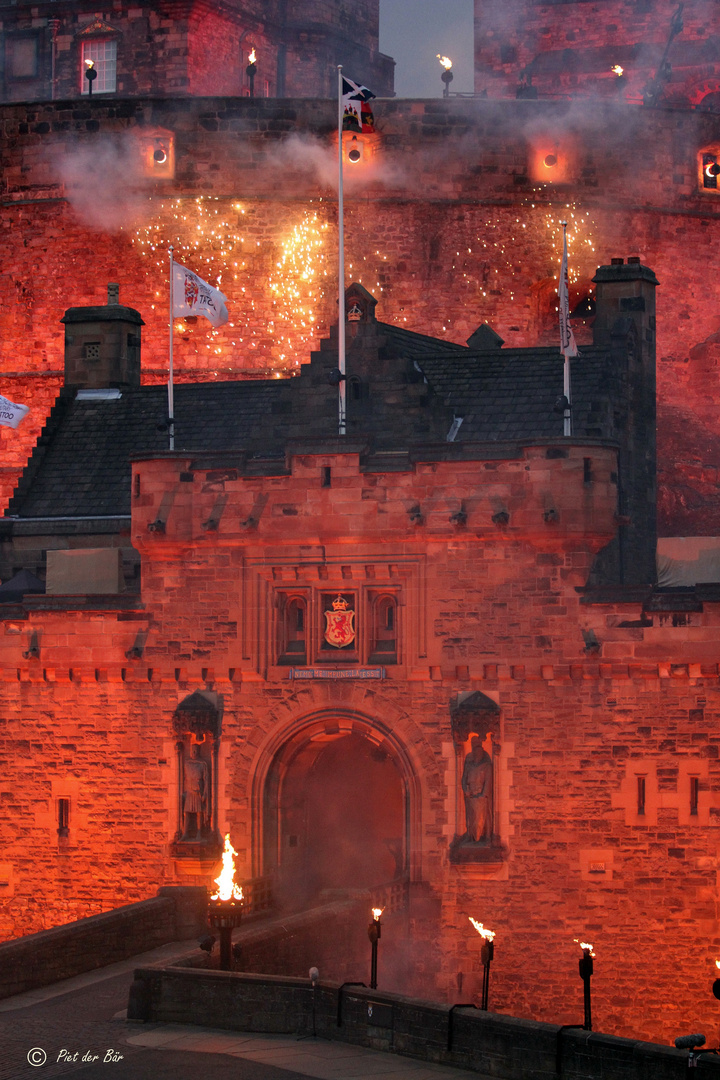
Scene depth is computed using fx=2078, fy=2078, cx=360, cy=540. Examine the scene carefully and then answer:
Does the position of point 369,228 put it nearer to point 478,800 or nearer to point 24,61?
point 24,61

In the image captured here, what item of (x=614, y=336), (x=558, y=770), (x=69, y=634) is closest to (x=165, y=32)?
(x=614, y=336)

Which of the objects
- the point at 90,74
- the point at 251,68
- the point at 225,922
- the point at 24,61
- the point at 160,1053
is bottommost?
the point at 160,1053

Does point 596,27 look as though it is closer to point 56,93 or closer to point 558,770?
point 56,93

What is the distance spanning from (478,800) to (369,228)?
2353 cm

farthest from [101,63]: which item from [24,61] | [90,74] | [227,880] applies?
[227,880]

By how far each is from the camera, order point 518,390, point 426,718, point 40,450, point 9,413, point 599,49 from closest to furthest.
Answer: point 426,718 < point 518,390 < point 9,413 < point 40,450 < point 599,49

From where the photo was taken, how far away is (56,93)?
64938 millimetres

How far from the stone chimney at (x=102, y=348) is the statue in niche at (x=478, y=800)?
14.3 m

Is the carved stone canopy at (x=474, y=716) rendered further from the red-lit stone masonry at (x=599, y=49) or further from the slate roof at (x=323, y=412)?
the red-lit stone masonry at (x=599, y=49)

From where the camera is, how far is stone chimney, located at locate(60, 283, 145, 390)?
43250mm

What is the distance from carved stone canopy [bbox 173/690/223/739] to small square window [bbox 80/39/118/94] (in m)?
34.8

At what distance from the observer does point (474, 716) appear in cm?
3241

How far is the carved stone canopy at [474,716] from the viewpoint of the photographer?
32.4m

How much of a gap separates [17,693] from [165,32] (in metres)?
34.1
